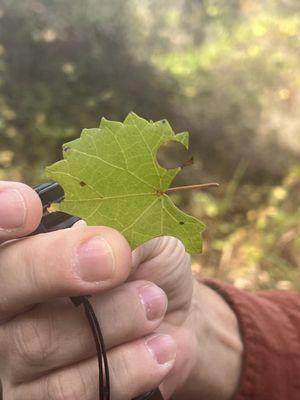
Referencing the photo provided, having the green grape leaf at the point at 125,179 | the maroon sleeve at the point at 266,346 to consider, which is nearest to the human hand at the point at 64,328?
the green grape leaf at the point at 125,179

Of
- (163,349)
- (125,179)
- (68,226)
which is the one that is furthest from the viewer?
(163,349)

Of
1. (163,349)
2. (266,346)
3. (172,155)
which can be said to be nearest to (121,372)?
(163,349)

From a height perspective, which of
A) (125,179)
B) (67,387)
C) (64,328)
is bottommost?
(67,387)

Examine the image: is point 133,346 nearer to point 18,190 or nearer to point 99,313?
point 99,313

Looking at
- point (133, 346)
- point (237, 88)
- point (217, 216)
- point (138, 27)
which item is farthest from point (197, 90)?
point (133, 346)

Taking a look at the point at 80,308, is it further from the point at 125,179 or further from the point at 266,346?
the point at 266,346

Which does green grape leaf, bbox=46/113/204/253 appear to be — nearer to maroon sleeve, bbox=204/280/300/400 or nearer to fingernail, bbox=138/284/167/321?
fingernail, bbox=138/284/167/321

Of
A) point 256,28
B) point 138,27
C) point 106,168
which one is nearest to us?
point 106,168
